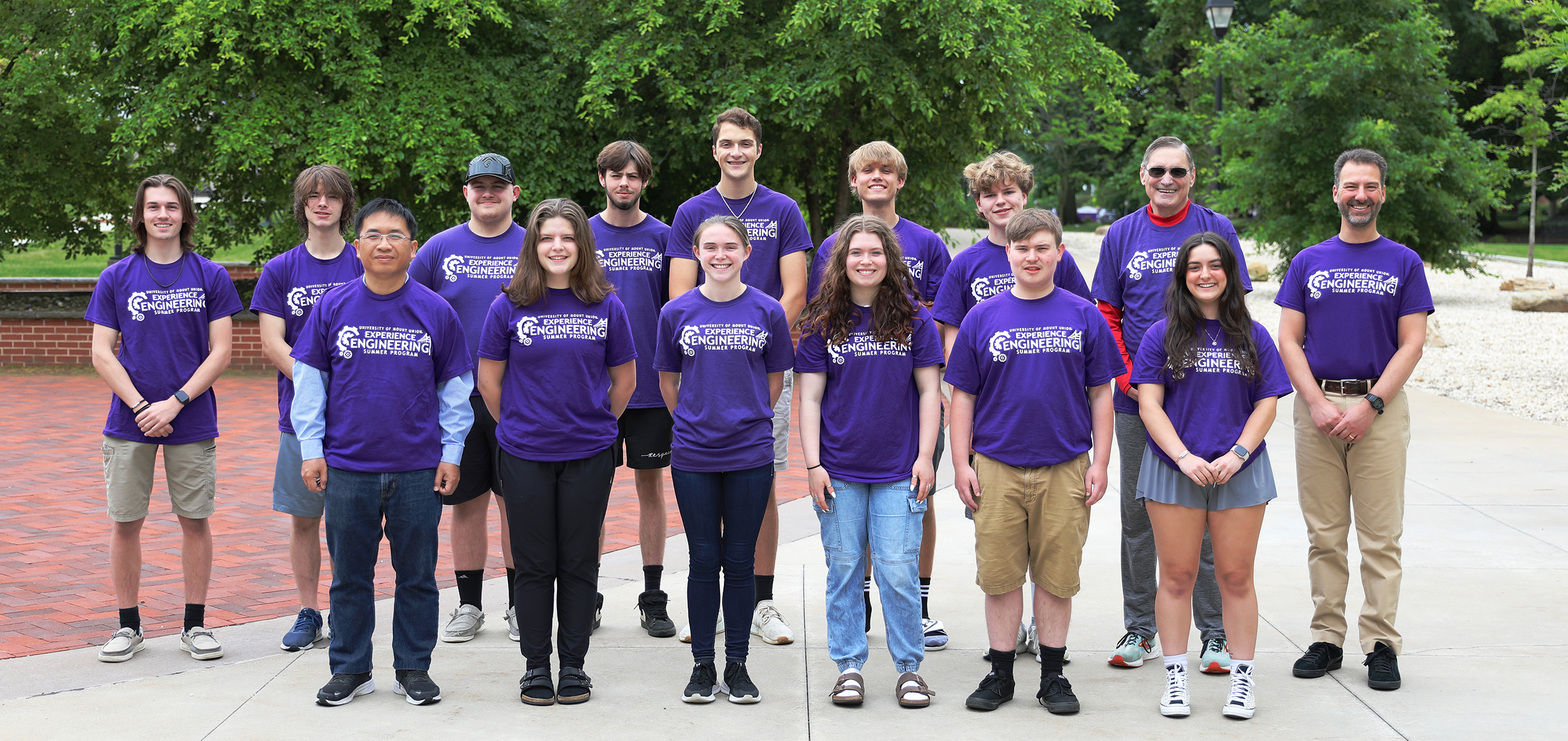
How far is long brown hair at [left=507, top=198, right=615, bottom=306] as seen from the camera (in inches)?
170

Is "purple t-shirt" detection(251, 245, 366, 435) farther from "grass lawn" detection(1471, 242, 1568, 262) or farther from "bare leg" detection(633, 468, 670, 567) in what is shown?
"grass lawn" detection(1471, 242, 1568, 262)

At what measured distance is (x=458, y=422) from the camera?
4371mm

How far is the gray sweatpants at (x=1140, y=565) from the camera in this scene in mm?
4754

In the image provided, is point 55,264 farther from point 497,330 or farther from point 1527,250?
point 1527,250

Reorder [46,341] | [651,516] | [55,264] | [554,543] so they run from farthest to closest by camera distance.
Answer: [55,264], [46,341], [651,516], [554,543]

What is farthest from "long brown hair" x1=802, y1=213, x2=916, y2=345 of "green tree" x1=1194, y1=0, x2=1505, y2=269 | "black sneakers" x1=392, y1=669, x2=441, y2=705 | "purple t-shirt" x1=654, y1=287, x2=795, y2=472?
"green tree" x1=1194, y1=0, x2=1505, y2=269

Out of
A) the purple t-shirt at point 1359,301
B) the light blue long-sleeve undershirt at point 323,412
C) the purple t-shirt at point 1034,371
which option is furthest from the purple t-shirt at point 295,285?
the purple t-shirt at point 1359,301

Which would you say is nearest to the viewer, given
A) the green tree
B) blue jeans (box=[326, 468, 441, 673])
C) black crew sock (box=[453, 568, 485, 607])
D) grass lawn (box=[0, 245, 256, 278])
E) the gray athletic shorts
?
blue jeans (box=[326, 468, 441, 673])

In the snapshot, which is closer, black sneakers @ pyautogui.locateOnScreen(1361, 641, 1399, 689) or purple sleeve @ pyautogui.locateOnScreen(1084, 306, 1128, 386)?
purple sleeve @ pyautogui.locateOnScreen(1084, 306, 1128, 386)

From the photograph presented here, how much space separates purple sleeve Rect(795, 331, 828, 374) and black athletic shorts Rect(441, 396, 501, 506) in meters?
1.42

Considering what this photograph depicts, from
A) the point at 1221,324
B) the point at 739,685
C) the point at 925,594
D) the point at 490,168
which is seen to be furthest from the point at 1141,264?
the point at 490,168

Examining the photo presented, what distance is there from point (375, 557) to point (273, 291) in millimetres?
1216

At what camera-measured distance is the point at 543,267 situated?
172 inches

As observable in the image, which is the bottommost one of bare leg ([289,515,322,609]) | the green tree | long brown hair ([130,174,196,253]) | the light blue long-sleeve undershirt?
bare leg ([289,515,322,609])
